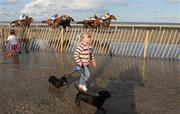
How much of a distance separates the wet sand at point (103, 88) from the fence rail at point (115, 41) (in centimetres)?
241

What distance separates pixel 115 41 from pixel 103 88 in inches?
407

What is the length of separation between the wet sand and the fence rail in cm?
241

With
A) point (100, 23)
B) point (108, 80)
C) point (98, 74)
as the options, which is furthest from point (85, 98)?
point (100, 23)

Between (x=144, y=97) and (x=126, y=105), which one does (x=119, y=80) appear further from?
(x=126, y=105)

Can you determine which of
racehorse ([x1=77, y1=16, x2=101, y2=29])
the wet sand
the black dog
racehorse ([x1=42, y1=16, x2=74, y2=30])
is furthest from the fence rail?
the black dog

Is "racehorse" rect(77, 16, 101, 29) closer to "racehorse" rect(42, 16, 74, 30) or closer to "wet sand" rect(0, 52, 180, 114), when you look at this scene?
"racehorse" rect(42, 16, 74, 30)

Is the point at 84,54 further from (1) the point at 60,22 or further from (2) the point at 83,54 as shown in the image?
(1) the point at 60,22

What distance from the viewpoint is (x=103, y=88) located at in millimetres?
11438

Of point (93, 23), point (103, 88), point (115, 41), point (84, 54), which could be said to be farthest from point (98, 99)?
point (93, 23)

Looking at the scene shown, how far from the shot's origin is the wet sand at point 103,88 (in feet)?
29.7

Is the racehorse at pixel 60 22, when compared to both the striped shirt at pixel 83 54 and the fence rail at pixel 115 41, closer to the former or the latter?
the fence rail at pixel 115 41

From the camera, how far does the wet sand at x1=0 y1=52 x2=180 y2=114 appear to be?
9.05 meters

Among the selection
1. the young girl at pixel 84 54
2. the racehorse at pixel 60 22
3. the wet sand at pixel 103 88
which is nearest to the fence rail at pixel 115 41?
the wet sand at pixel 103 88

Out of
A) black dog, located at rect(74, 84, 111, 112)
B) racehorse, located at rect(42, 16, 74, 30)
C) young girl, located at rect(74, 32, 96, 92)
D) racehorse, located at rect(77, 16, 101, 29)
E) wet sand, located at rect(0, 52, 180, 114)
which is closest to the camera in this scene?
black dog, located at rect(74, 84, 111, 112)
